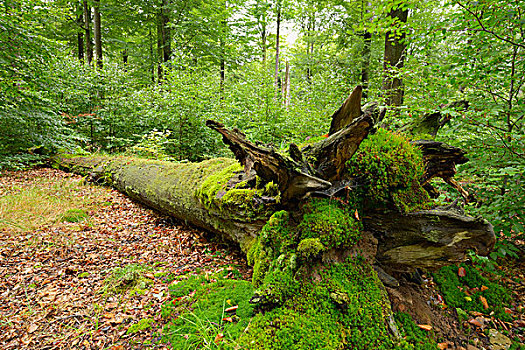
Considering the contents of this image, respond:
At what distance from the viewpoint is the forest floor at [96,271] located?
6.89ft

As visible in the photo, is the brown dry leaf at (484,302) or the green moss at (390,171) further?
the brown dry leaf at (484,302)

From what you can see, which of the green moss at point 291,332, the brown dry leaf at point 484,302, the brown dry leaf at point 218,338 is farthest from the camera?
the brown dry leaf at point 484,302

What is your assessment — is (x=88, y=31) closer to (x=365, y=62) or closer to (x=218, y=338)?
(x=365, y=62)

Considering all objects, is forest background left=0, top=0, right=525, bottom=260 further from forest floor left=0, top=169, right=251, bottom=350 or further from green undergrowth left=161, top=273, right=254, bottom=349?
forest floor left=0, top=169, right=251, bottom=350

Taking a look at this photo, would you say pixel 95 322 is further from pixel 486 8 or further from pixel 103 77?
pixel 103 77

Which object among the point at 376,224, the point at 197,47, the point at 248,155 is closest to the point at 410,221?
the point at 376,224

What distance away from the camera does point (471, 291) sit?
111 inches

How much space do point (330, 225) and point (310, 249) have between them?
306 mm

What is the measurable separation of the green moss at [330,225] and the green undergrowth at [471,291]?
60.6 inches

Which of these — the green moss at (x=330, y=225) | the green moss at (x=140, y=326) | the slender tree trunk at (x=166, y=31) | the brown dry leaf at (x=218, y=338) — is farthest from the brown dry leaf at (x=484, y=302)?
the slender tree trunk at (x=166, y=31)

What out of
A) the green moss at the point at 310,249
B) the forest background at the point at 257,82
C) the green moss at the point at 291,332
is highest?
the forest background at the point at 257,82

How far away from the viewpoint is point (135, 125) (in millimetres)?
10508

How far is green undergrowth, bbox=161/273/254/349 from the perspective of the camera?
173 cm

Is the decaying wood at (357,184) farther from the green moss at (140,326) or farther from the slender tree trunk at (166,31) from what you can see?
the slender tree trunk at (166,31)
